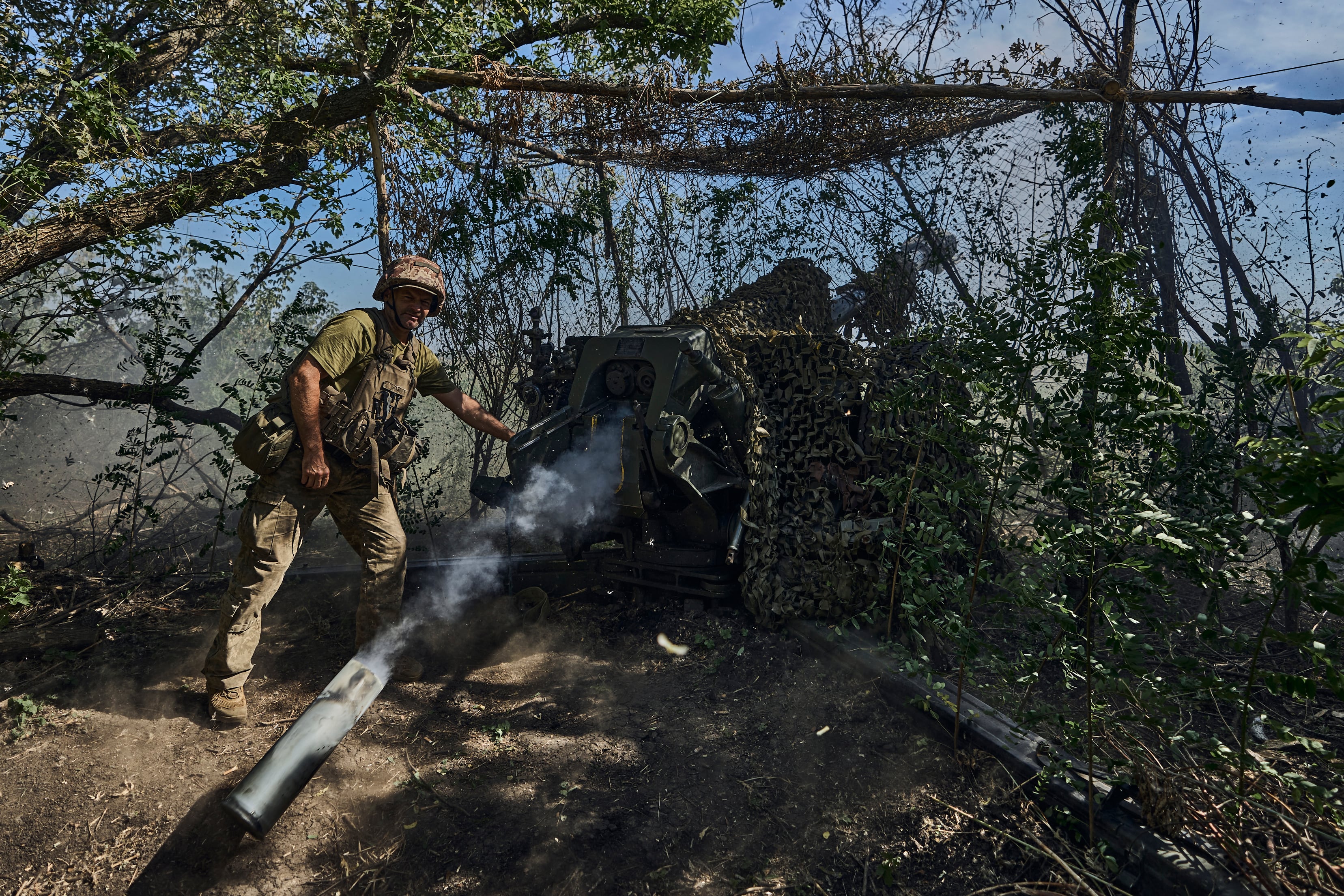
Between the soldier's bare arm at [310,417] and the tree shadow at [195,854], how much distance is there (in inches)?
63.0

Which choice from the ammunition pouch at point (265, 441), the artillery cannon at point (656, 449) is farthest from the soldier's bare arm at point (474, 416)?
the ammunition pouch at point (265, 441)

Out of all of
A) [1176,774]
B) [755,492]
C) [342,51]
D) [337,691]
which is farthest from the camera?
[342,51]

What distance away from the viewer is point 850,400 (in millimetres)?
5332

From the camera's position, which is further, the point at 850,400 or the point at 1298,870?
the point at 850,400

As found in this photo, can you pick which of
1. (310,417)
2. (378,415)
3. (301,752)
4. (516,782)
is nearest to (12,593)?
(310,417)

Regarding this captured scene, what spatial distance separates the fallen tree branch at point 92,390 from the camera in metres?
5.68

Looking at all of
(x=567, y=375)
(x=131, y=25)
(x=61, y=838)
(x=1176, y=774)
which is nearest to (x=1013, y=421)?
(x=1176, y=774)

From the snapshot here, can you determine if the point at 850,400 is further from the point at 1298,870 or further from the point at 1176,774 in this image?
the point at 1298,870

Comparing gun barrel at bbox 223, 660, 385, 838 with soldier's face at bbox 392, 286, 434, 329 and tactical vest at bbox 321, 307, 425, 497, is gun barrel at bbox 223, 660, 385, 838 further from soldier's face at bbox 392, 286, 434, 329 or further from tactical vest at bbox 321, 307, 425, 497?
soldier's face at bbox 392, 286, 434, 329

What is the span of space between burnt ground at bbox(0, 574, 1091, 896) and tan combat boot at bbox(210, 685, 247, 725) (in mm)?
63

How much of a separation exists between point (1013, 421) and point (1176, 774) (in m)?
1.46

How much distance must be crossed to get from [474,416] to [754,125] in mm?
3406

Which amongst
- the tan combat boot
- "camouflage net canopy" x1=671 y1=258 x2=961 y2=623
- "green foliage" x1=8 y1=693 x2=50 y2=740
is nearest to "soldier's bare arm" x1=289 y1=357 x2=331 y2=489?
the tan combat boot

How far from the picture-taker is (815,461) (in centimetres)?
535
